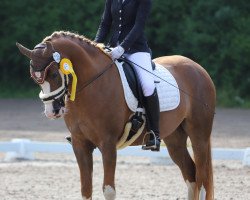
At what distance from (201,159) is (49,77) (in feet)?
6.70

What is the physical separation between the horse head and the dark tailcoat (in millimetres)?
786

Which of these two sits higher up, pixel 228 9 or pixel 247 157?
pixel 228 9

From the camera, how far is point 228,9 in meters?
20.4

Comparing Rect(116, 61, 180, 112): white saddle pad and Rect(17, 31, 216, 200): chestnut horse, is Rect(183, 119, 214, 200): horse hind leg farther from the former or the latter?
Rect(116, 61, 180, 112): white saddle pad

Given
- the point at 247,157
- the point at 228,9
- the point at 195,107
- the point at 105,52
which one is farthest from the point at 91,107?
the point at 228,9

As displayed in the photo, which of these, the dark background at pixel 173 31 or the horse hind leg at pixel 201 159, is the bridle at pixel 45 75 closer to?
the horse hind leg at pixel 201 159

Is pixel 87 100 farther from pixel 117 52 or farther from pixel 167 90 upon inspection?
pixel 167 90

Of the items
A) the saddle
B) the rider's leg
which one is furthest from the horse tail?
the saddle

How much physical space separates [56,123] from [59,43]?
10849mm

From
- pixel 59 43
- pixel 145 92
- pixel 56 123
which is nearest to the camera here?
pixel 59 43

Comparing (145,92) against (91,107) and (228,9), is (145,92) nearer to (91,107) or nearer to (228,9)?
(91,107)

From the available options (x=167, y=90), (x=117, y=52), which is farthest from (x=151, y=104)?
(x=117, y=52)

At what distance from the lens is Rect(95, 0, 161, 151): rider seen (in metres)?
6.90

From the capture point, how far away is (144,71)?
22.9ft
